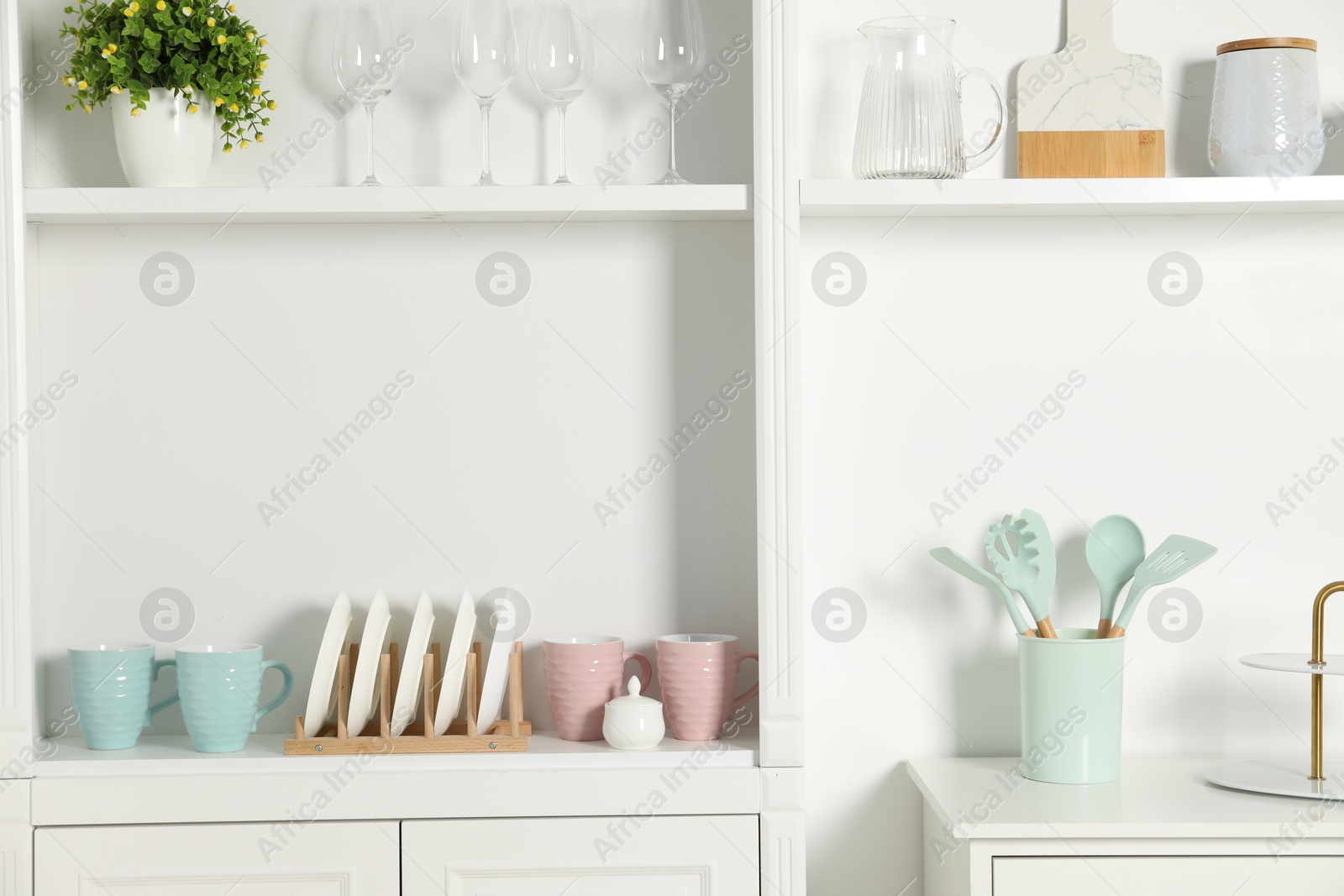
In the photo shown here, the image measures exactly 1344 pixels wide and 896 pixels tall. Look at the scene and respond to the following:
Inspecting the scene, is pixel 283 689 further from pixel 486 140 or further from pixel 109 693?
pixel 486 140

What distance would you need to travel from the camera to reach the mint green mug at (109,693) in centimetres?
130

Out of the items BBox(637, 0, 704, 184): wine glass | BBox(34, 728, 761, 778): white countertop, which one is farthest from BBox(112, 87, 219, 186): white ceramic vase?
BBox(34, 728, 761, 778): white countertop

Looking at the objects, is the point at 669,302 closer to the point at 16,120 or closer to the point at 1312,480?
the point at 16,120

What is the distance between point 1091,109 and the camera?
144 centimetres

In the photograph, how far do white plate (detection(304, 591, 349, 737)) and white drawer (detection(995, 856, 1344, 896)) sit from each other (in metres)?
0.81

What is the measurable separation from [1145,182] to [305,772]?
123cm

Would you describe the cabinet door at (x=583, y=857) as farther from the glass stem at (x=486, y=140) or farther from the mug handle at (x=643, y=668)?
the glass stem at (x=486, y=140)

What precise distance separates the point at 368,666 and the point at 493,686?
0.50ft

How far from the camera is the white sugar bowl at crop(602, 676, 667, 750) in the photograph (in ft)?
4.23

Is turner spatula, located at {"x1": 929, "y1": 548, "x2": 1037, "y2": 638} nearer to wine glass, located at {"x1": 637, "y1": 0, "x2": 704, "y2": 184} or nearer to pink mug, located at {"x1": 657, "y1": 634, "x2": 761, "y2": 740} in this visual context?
pink mug, located at {"x1": 657, "y1": 634, "x2": 761, "y2": 740}

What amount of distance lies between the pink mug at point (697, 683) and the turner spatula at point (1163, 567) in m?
0.48

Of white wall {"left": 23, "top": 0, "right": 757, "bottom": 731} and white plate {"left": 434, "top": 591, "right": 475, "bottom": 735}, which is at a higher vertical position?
white wall {"left": 23, "top": 0, "right": 757, "bottom": 731}

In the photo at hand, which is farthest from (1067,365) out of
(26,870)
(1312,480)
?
(26,870)

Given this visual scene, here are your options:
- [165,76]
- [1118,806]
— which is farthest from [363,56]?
[1118,806]
